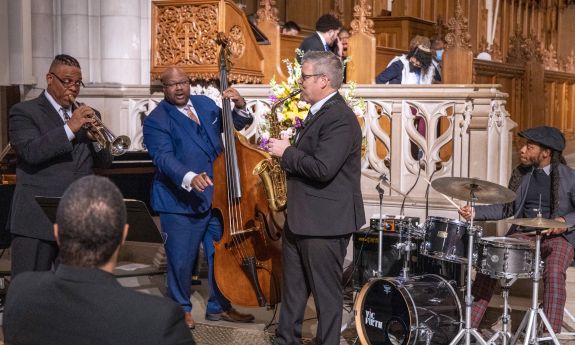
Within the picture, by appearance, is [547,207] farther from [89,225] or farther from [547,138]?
[89,225]

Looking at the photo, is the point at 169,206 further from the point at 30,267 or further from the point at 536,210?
the point at 536,210

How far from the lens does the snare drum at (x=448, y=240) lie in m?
5.75

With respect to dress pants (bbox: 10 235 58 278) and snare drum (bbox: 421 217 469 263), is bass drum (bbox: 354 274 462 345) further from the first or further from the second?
dress pants (bbox: 10 235 58 278)

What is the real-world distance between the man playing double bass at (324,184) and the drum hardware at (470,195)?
30.8 inches

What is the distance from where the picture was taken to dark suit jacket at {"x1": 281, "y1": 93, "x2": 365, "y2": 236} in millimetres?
5062

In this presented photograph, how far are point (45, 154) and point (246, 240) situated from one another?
5.20ft

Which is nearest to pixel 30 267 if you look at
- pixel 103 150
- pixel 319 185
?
pixel 103 150

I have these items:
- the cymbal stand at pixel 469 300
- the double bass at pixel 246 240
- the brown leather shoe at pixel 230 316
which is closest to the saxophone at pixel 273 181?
the double bass at pixel 246 240

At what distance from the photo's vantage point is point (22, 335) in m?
2.54

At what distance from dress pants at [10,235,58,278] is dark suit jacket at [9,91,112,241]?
5cm

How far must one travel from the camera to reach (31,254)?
16.9 ft

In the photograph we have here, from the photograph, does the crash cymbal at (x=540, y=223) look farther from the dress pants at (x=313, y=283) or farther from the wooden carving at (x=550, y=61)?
the wooden carving at (x=550, y=61)

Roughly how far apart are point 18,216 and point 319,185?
177 cm

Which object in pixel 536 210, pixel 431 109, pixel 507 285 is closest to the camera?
pixel 507 285
